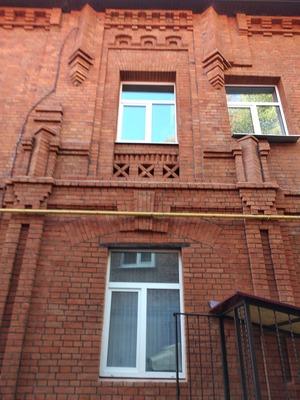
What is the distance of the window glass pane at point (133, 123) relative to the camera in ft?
20.6

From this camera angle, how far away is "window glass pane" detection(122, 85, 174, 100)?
688cm

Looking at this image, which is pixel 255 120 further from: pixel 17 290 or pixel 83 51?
pixel 17 290

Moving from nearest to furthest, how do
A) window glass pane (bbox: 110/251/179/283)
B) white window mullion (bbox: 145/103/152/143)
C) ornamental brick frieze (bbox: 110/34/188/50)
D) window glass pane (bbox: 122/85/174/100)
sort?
1. window glass pane (bbox: 110/251/179/283)
2. white window mullion (bbox: 145/103/152/143)
3. window glass pane (bbox: 122/85/174/100)
4. ornamental brick frieze (bbox: 110/34/188/50)

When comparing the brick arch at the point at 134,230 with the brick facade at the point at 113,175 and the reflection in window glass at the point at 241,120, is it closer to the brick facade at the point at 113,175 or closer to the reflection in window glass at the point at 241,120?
the brick facade at the point at 113,175

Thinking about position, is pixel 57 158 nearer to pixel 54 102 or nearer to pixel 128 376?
pixel 54 102

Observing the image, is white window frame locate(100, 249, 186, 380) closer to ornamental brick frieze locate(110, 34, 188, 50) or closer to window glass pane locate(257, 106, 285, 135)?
window glass pane locate(257, 106, 285, 135)

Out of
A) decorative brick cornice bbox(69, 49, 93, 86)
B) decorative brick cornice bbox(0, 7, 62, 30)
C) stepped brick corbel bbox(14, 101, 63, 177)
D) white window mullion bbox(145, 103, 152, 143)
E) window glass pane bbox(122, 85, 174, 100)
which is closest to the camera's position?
stepped brick corbel bbox(14, 101, 63, 177)

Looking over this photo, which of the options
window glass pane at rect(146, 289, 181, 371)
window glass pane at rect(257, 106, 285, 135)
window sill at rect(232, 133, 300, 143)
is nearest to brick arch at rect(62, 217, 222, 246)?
window glass pane at rect(146, 289, 181, 371)

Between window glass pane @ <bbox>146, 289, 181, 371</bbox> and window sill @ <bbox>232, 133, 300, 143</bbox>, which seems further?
window sill @ <bbox>232, 133, 300, 143</bbox>

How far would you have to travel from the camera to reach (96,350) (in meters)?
4.32

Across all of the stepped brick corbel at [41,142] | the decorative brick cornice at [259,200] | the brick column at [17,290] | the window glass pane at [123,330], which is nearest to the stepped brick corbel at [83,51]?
the stepped brick corbel at [41,142]

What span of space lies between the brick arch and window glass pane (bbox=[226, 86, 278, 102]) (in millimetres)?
3001

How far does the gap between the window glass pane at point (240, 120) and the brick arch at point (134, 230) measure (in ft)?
6.95

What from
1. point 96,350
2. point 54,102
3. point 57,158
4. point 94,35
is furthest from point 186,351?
point 94,35
